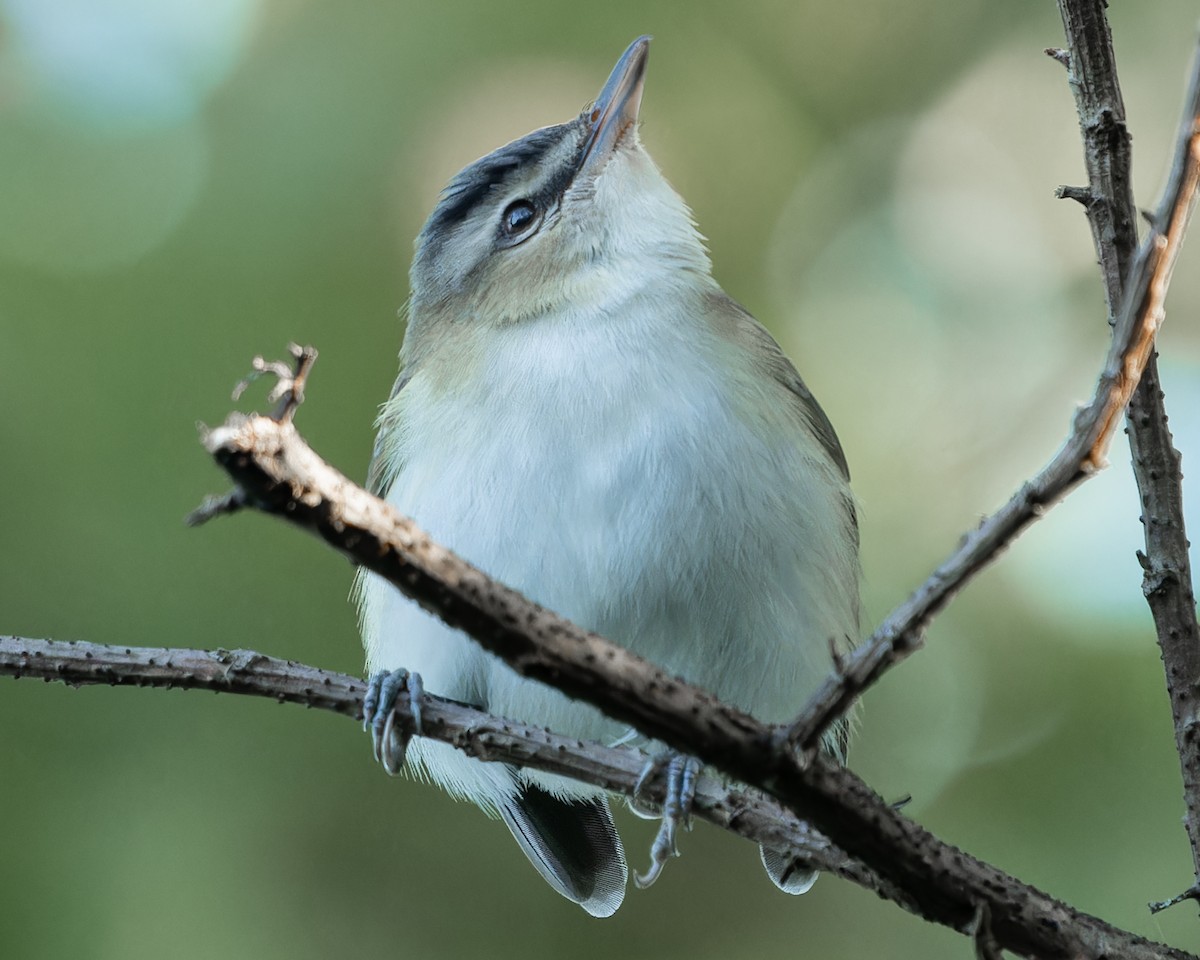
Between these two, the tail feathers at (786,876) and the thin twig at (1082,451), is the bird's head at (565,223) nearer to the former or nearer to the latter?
the tail feathers at (786,876)

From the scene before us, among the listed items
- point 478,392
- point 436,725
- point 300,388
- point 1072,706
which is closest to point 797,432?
point 478,392

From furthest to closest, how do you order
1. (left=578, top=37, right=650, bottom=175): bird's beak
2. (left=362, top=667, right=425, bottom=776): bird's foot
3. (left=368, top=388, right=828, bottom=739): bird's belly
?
1. (left=578, top=37, right=650, bottom=175): bird's beak
2. (left=368, top=388, right=828, bottom=739): bird's belly
3. (left=362, top=667, right=425, bottom=776): bird's foot

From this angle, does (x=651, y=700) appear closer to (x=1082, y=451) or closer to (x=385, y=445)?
(x=1082, y=451)

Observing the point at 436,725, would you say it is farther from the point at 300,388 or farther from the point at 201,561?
the point at 201,561

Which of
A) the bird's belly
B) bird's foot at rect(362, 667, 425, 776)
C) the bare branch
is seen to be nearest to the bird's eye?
the bird's belly

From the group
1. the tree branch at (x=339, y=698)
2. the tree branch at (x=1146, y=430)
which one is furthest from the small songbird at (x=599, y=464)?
the tree branch at (x=1146, y=430)

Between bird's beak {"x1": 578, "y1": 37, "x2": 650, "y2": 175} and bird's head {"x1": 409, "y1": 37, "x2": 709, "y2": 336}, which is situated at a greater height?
bird's beak {"x1": 578, "y1": 37, "x2": 650, "y2": 175}

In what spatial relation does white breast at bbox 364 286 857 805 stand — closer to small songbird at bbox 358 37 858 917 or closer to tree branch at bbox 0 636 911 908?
small songbird at bbox 358 37 858 917
